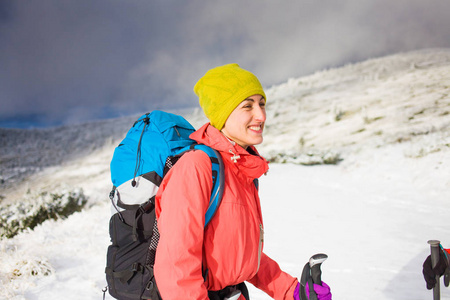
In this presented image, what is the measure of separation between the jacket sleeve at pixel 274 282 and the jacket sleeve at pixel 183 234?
0.71 m

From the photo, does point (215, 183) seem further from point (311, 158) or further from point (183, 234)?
point (311, 158)

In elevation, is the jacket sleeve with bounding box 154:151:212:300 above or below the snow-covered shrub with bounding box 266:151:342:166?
below

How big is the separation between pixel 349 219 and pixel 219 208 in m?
5.74

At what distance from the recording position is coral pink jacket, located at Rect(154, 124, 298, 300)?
1191 mm

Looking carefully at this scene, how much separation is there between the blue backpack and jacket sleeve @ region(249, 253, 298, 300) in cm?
72

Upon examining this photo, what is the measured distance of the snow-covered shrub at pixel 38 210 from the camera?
28.4 feet

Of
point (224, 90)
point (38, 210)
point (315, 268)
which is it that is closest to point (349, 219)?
point (315, 268)

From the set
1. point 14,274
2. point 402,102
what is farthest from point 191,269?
point 402,102

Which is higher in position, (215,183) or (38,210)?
→ (38,210)

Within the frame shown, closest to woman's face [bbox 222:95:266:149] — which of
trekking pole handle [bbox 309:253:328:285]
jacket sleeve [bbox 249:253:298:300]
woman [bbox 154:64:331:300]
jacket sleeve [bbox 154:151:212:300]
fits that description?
woman [bbox 154:64:331:300]

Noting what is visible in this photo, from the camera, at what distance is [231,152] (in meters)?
1.45

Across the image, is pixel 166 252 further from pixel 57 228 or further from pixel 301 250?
pixel 57 228

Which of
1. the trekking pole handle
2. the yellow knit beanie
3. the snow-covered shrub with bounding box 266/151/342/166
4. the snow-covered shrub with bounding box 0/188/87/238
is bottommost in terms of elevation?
the trekking pole handle

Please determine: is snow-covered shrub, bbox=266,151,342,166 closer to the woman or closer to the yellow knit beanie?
the woman
